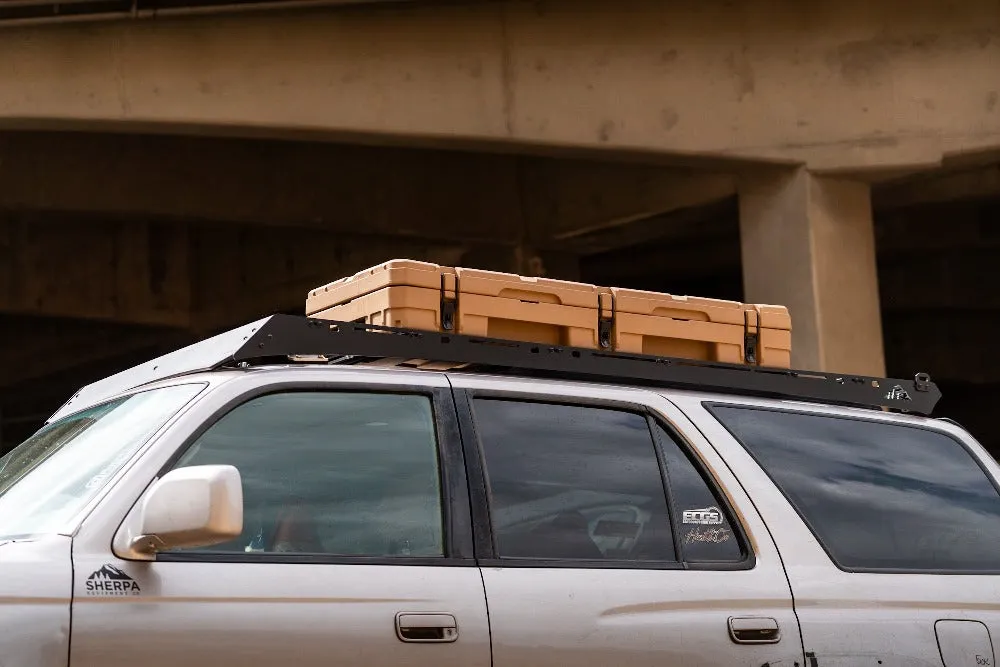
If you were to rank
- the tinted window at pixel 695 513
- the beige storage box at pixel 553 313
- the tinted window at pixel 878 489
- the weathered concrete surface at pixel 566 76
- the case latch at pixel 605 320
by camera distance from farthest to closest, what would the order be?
1. the weathered concrete surface at pixel 566 76
2. the case latch at pixel 605 320
3. the beige storage box at pixel 553 313
4. the tinted window at pixel 878 489
5. the tinted window at pixel 695 513

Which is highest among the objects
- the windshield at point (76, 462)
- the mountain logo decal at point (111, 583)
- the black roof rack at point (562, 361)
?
the black roof rack at point (562, 361)

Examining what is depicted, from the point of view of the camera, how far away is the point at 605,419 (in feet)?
14.8

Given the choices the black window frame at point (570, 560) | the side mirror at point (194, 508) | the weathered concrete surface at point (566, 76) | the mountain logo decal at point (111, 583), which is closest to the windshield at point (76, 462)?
the mountain logo decal at point (111, 583)

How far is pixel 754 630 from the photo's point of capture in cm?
423

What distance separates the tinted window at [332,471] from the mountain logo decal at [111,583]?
0.27 metres

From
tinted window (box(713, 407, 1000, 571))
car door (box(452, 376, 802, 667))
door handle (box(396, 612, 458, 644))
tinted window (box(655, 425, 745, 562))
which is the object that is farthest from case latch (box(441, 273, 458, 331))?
door handle (box(396, 612, 458, 644))

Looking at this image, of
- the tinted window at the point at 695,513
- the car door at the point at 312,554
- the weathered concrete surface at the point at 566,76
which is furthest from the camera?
the weathered concrete surface at the point at 566,76

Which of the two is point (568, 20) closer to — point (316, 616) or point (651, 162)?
point (651, 162)

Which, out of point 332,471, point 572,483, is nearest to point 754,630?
point 572,483

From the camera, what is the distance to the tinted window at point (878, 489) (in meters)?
4.71

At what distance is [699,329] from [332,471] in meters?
2.03

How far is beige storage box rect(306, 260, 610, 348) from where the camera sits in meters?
4.80

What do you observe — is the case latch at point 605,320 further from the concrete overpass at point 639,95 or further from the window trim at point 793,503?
the concrete overpass at point 639,95

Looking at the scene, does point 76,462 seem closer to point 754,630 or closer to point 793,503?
point 754,630
